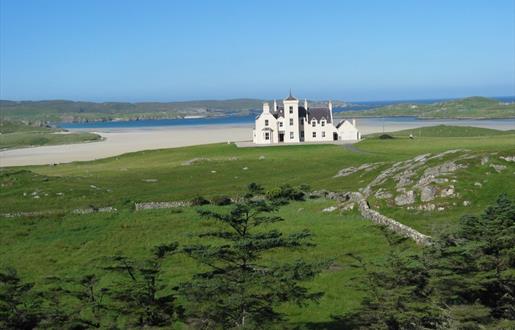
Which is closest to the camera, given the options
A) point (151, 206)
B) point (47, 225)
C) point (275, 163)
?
point (47, 225)

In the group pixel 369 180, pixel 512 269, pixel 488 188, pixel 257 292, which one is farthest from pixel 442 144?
pixel 257 292

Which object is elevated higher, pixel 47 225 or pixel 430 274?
pixel 430 274

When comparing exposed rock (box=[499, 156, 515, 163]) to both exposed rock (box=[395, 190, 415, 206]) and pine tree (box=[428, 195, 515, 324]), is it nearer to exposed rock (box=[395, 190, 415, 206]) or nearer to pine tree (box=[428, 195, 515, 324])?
exposed rock (box=[395, 190, 415, 206])

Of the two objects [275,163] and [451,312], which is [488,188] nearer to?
[451,312]

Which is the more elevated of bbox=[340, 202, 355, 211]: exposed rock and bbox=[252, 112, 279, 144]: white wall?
bbox=[252, 112, 279, 144]: white wall

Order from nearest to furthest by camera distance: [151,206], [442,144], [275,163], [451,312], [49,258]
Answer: [451,312], [49,258], [151,206], [275,163], [442,144]

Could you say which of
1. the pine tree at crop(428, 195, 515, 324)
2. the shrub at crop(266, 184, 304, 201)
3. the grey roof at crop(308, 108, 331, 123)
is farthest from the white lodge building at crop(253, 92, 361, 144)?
the pine tree at crop(428, 195, 515, 324)

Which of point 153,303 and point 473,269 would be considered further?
point 473,269
